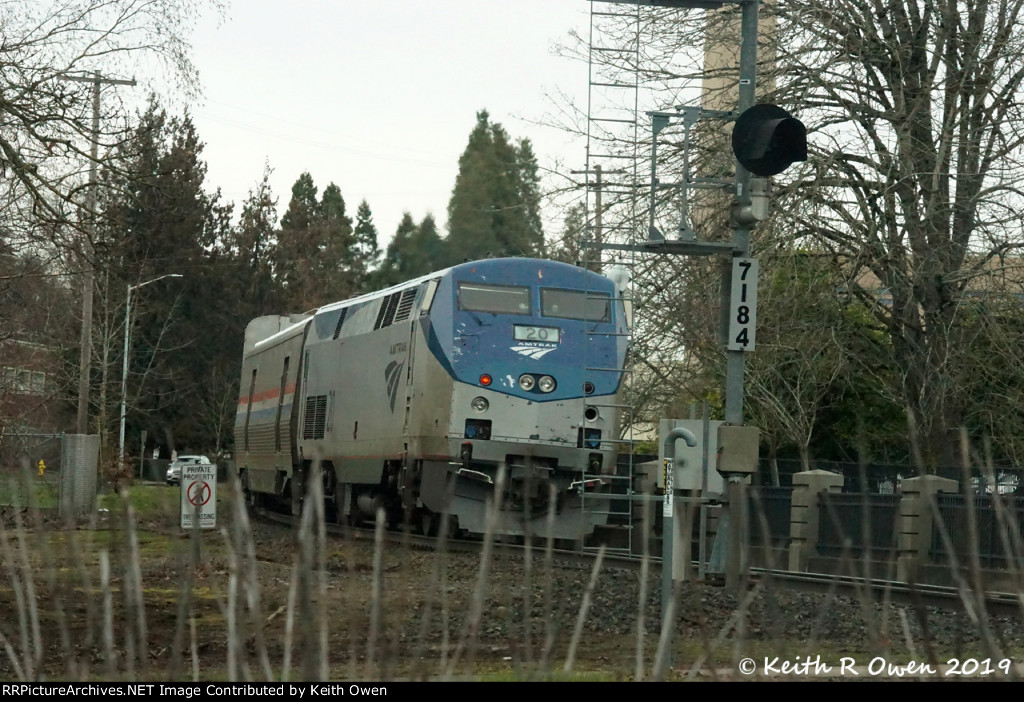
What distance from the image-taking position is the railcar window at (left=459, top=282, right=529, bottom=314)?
789 inches

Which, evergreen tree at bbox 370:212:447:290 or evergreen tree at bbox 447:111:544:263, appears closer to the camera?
evergreen tree at bbox 370:212:447:290

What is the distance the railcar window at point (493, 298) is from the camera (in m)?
20.0

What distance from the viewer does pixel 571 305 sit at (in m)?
20.6

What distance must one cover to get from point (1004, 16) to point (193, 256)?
4281 cm

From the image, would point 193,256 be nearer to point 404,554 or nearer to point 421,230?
point 421,230

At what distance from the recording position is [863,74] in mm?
22750

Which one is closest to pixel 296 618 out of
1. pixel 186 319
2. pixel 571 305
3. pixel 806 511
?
pixel 571 305

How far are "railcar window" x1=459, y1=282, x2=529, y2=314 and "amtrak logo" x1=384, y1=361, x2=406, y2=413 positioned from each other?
5.16 ft

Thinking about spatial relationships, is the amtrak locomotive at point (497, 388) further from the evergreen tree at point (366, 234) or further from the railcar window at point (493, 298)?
the evergreen tree at point (366, 234)

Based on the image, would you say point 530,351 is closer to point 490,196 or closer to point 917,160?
point 917,160

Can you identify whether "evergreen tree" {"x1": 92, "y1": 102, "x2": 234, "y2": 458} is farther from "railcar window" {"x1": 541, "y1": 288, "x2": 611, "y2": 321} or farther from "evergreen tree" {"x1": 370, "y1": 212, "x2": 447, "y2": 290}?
"railcar window" {"x1": 541, "y1": 288, "x2": 611, "y2": 321}

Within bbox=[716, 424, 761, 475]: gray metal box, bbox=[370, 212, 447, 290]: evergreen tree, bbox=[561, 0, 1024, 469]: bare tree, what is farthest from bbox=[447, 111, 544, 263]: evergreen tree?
bbox=[716, 424, 761, 475]: gray metal box

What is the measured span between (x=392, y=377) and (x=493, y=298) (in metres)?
2.12
